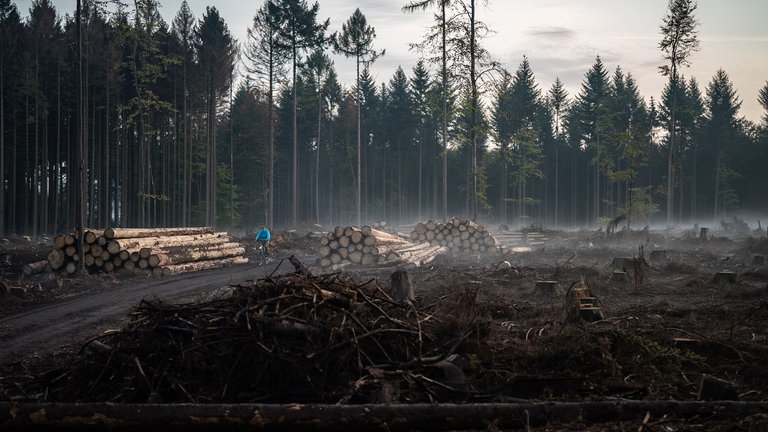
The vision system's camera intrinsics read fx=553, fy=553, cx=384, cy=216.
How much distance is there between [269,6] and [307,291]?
39.3 metres

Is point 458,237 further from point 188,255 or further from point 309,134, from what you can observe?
point 309,134

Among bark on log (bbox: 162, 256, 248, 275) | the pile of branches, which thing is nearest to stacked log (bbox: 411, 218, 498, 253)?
bark on log (bbox: 162, 256, 248, 275)

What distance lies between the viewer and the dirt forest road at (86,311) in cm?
940

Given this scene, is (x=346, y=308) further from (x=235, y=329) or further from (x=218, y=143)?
(x=218, y=143)

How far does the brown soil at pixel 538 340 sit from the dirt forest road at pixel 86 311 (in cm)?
5

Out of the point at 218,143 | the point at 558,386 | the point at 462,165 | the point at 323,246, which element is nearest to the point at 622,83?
the point at 462,165

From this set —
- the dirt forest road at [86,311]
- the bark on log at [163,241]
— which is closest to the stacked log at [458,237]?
the dirt forest road at [86,311]

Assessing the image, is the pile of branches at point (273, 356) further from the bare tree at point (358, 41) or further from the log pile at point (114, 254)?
the bare tree at point (358, 41)

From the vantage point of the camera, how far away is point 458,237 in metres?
26.2

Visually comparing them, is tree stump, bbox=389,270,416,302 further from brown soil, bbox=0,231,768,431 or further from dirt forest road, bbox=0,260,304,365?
dirt forest road, bbox=0,260,304,365

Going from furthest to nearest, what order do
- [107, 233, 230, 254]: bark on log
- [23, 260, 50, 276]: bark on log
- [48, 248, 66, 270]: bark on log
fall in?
[107, 233, 230, 254]: bark on log < [48, 248, 66, 270]: bark on log < [23, 260, 50, 276]: bark on log

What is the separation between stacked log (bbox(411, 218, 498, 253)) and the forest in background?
4.92 metres

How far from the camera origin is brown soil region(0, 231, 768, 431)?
18.0 feet

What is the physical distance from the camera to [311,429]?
14.9ft
